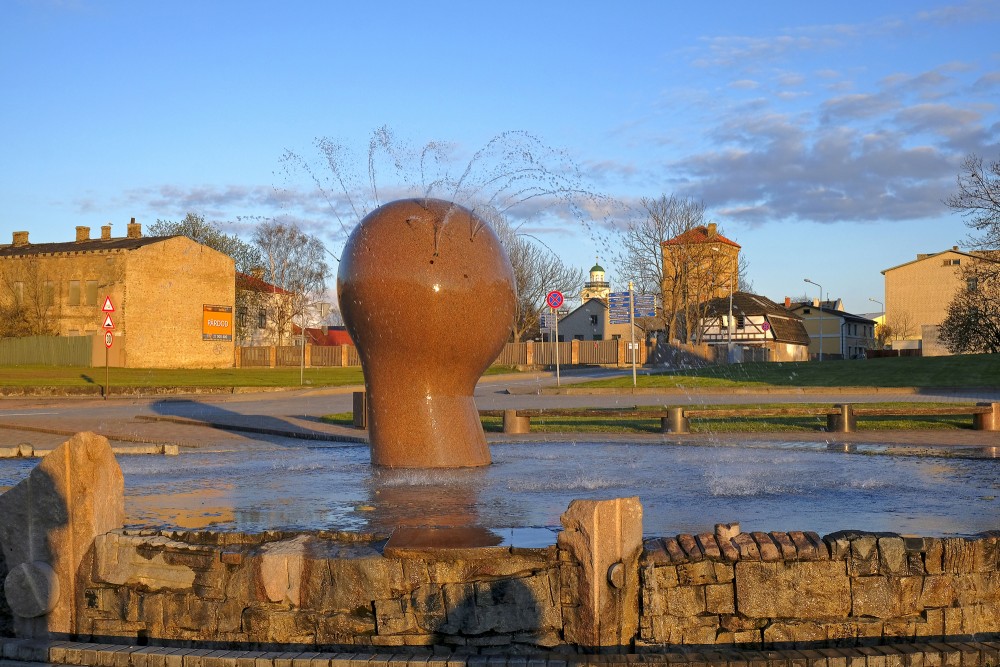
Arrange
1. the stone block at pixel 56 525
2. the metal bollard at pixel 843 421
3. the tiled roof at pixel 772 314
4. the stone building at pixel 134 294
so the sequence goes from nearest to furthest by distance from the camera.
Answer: the stone block at pixel 56 525
the metal bollard at pixel 843 421
the stone building at pixel 134 294
the tiled roof at pixel 772 314

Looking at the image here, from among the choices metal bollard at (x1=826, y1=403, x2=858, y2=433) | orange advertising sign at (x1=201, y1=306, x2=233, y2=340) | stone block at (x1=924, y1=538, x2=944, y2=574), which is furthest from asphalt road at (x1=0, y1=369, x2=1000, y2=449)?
orange advertising sign at (x1=201, y1=306, x2=233, y2=340)

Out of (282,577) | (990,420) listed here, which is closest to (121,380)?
(990,420)

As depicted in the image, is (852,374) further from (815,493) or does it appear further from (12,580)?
(12,580)

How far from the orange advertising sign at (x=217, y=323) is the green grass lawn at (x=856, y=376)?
32895 millimetres

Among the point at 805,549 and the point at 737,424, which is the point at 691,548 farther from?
the point at 737,424

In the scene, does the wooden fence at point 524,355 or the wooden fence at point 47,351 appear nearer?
the wooden fence at point 47,351

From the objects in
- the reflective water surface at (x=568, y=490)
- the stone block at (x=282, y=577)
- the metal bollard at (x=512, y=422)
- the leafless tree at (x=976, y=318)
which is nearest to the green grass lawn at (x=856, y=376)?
the leafless tree at (x=976, y=318)

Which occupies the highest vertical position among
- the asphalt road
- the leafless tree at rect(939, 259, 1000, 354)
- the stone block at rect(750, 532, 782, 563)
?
the leafless tree at rect(939, 259, 1000, 354)

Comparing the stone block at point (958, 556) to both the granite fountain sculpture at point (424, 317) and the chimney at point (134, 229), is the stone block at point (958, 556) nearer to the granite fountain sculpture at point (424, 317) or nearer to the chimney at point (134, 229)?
the granite fountain sculpture at point (424, 317)

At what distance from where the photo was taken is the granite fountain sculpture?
28.9 ft

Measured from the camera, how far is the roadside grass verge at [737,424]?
1644 cm

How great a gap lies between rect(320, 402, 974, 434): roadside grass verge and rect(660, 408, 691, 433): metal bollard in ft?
0.65

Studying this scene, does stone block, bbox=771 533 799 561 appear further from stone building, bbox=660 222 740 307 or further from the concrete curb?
stone building, bbox=660 222 740 307

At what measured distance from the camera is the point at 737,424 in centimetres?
1739
